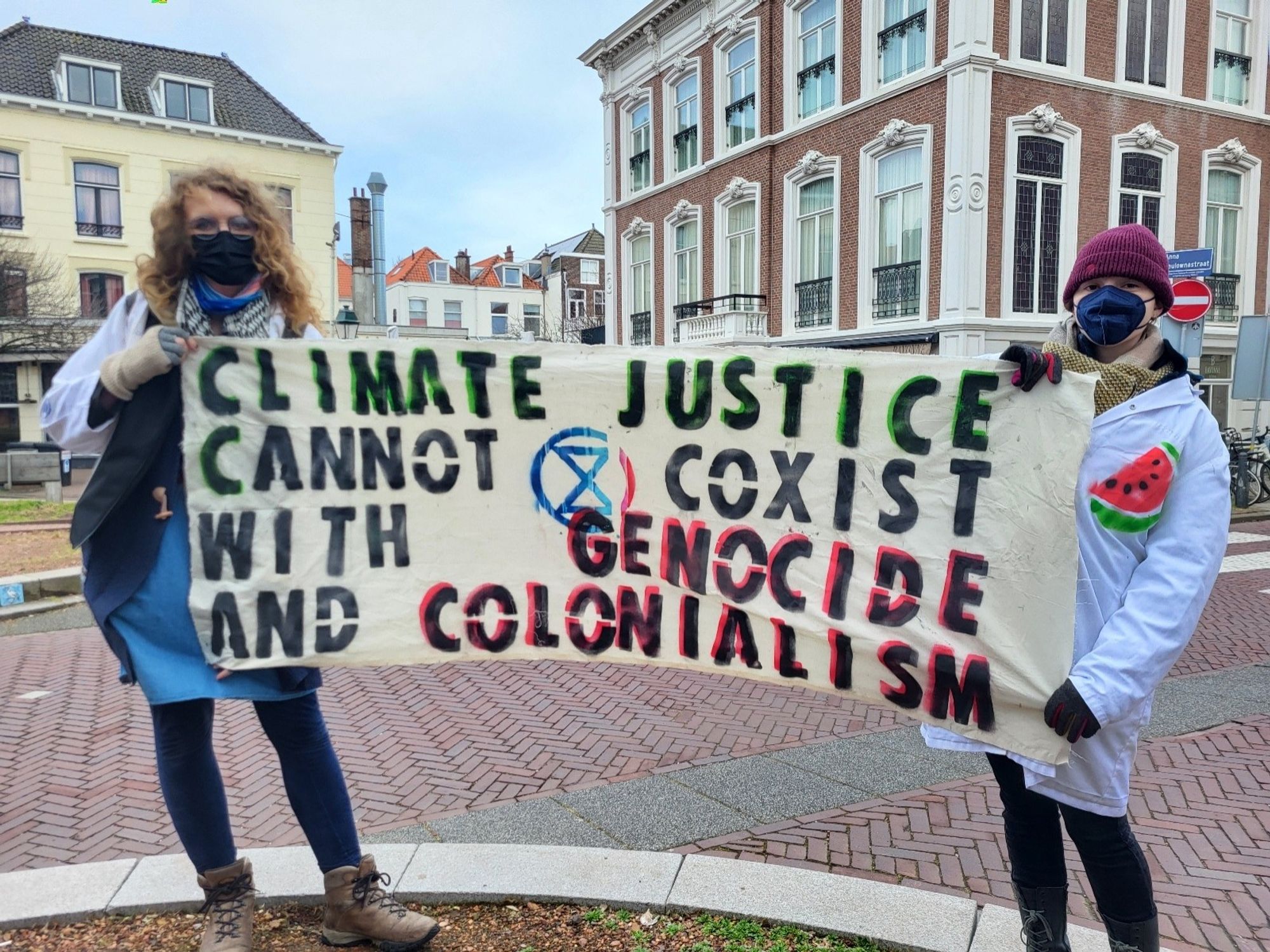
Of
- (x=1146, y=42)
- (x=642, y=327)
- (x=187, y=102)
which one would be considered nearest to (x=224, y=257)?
(x=1146, y=42)

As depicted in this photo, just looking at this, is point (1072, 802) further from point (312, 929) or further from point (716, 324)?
point (716, 324)

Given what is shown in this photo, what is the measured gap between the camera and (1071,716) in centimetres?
200

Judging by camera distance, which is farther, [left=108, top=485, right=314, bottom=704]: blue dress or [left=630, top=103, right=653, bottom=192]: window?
[left=630, top=103, right=653, bottom=192]: window

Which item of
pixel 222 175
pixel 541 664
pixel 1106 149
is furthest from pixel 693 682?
pixel 1106 149

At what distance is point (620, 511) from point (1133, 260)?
1.47 m

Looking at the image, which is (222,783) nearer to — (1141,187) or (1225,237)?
(1141,187)

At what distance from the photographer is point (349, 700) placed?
527 centimetres

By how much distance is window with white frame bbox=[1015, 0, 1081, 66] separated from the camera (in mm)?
16656

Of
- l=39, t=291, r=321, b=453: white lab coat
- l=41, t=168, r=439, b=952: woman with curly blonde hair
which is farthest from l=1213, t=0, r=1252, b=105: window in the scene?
l=39, t=291, r=321, b=453: white lab coat

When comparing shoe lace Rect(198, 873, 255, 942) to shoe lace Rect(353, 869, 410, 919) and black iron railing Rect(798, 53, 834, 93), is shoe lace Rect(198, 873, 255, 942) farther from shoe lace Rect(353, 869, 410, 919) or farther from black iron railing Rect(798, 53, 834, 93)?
Result: black iron railing Rect(798, 53, 834, 93)

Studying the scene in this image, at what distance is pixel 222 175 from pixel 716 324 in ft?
65.1

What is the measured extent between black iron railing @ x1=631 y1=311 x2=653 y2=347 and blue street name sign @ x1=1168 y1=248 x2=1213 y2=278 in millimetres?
16649

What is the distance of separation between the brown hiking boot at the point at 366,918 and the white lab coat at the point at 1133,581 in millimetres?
1691

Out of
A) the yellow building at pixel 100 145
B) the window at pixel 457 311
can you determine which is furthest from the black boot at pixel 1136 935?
the window at pixel 457 311
